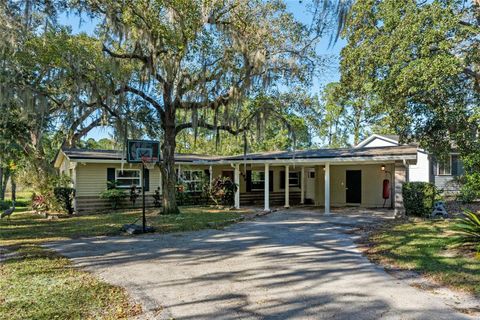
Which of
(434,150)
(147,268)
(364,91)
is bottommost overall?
(147,268)

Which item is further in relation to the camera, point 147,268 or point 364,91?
point 364,91

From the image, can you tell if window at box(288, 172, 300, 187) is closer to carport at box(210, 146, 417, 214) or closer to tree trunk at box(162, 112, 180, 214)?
carport at box(210, 146, 417, 214)

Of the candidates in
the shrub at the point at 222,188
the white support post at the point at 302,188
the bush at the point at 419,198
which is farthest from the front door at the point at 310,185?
the bush at the point at 419,198

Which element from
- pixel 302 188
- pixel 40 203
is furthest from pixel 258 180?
pixel 40 203

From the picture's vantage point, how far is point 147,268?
6293mm

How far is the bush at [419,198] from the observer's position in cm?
1220

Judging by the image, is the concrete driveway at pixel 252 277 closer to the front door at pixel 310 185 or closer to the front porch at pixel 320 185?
the front porch at pixel 320 185

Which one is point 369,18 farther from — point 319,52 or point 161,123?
point 161,123

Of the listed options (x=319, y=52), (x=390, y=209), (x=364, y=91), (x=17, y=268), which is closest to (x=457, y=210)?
(x=390, y=209)

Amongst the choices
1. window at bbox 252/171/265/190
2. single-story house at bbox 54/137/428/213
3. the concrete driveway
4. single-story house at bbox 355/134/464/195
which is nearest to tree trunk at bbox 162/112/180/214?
single-story house at bbox 54/137/428/213

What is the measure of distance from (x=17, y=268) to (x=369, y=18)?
36.5ft

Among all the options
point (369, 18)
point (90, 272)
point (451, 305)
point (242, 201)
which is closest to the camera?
point (451, 305)

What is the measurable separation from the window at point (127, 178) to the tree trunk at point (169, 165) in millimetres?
3857

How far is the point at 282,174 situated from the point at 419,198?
28.6 feet
